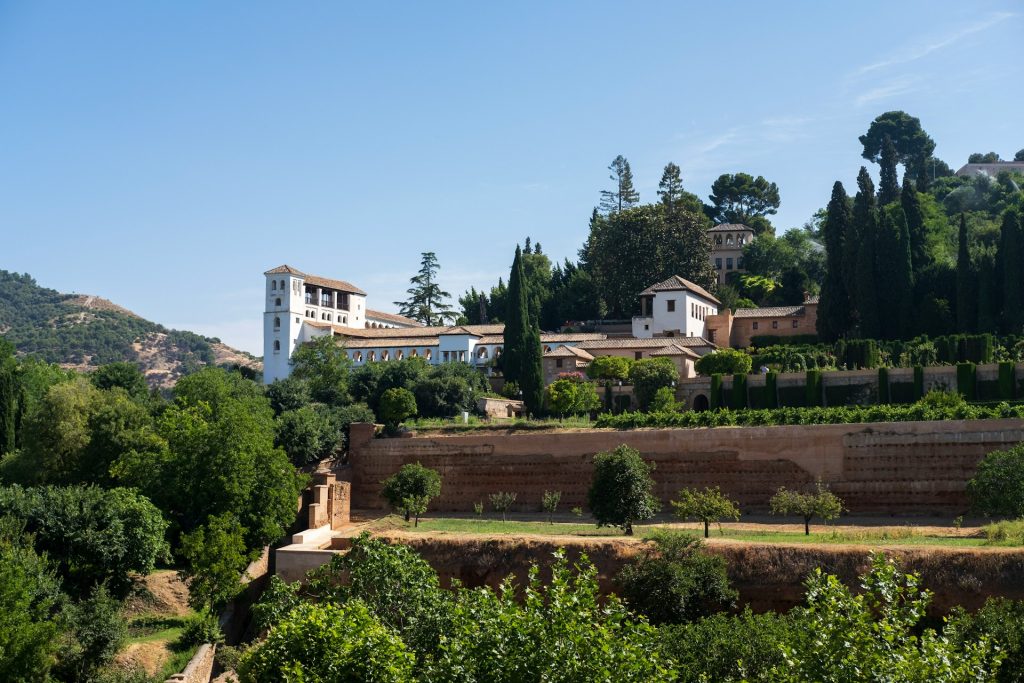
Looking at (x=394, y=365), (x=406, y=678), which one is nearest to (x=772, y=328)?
(x=394, y=365)

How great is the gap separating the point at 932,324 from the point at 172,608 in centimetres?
3143

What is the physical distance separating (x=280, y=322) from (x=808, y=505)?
35046 millimetres

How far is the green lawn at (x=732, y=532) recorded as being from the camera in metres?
23.9

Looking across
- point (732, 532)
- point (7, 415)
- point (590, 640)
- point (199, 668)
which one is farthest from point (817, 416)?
point (7, 415)

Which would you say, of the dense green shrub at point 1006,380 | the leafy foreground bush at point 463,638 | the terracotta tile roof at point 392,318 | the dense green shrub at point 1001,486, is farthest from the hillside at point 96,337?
the leafy foreground bush at point 463,638

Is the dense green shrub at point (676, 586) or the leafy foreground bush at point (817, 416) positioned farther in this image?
the leafy foreground bush at point (817, 416)

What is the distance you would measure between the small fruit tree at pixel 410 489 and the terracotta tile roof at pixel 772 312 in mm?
23515

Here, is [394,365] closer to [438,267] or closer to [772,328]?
[772,328]

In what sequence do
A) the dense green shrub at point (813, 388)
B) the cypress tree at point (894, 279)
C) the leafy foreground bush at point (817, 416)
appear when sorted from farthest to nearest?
the cypress tree at point (894, 279) → the dense green shrub at point (813, 388) → the leafy foreground bush at point (817, 416)

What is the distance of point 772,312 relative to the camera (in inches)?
2053

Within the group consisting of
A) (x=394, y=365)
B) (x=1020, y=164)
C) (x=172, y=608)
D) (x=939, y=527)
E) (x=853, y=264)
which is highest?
(x=1020, y=164)

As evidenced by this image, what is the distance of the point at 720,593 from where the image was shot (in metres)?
22.4

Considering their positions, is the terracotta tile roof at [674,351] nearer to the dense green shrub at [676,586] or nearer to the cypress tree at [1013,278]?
the cypress tree at [1013,278]

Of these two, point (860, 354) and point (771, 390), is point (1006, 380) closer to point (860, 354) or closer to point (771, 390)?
point (860, 354)
